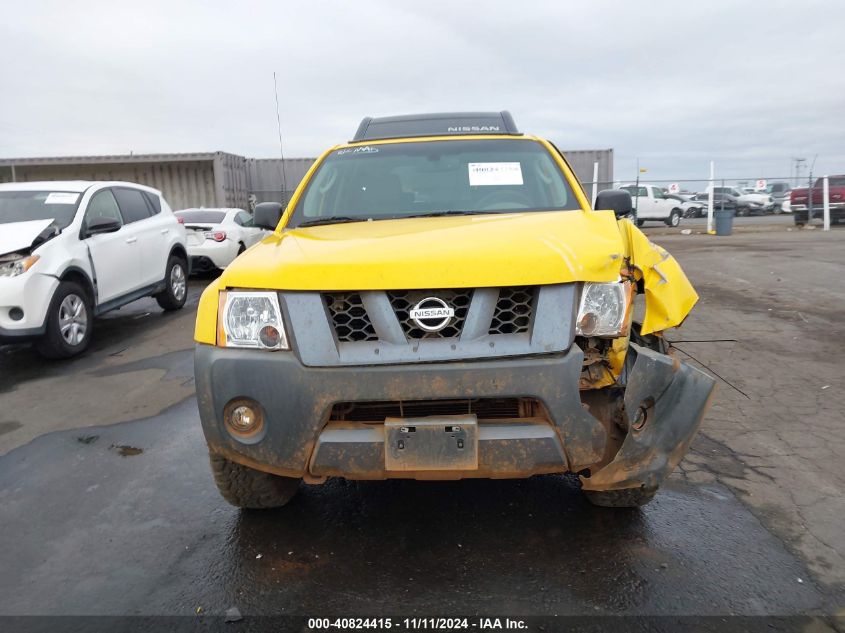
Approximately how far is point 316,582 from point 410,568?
15.3 inches

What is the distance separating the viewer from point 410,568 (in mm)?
2549

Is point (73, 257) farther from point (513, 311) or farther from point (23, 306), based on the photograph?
point (513, 311)

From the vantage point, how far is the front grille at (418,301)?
7.62 ft

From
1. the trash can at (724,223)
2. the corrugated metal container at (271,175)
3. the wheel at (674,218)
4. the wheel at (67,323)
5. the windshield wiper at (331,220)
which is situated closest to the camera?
the windshield wiper at (331,220)

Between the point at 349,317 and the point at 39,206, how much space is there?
5.64m

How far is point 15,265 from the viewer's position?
5.54 meters

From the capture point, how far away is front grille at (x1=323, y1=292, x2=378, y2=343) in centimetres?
235

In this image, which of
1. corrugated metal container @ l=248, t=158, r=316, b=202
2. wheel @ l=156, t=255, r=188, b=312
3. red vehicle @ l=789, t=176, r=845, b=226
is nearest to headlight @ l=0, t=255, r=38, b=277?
wheel @ l=156, t=255, r=188, b=312

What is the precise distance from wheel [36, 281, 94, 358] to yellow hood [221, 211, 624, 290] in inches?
157

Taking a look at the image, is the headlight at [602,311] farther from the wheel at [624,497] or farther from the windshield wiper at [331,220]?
the windshield wiper at [331,220]

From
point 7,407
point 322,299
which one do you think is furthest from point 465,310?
point 7,407

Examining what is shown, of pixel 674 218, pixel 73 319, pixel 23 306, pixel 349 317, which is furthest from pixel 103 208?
pixel 674 218

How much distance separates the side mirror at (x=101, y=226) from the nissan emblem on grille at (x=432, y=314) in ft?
17.5

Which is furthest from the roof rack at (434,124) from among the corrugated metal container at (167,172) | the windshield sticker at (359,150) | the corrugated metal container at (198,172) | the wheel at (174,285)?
the corrugated metal container at (167,172)
